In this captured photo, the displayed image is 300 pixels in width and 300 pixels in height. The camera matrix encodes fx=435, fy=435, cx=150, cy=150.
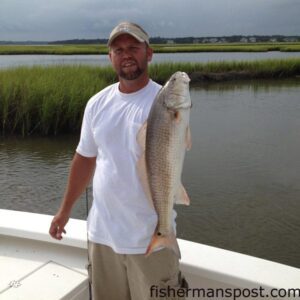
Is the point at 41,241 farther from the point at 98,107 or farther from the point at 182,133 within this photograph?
the point at 182,133

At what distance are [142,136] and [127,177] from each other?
9.8 inches

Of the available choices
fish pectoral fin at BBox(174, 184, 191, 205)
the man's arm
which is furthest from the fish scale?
the man's arm

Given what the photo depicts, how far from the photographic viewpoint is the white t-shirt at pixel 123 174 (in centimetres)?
213

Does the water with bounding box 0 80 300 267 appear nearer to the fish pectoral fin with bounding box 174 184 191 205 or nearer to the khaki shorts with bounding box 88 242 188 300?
the khaki shorts with bounding box 88 242 188 300

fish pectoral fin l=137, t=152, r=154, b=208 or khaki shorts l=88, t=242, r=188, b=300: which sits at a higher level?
fish pectoral fin l=137, t=152, r=154, b=208

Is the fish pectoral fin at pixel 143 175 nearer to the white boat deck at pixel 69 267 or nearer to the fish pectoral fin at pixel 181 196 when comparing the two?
the fish pectoral fin at pixel 181 196

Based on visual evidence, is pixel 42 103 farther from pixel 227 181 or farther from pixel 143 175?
pixel 143 175

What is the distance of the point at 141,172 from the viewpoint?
80.5 inches

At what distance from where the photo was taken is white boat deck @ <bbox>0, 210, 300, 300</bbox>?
2.63m

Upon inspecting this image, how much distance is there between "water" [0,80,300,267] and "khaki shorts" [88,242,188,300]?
3907 mm

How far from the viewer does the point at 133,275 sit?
2227mm

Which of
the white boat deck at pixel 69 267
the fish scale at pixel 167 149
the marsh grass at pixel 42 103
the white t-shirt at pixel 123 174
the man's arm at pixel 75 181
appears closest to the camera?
the fish scale at pixel 167 149

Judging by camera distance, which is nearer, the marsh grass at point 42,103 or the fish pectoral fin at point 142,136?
the fish pectoral fin at point 142,136

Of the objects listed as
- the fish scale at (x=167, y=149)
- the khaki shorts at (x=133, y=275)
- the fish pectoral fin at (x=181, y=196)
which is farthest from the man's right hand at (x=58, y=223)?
the fish pectoral fin at (x=181, y=196)
